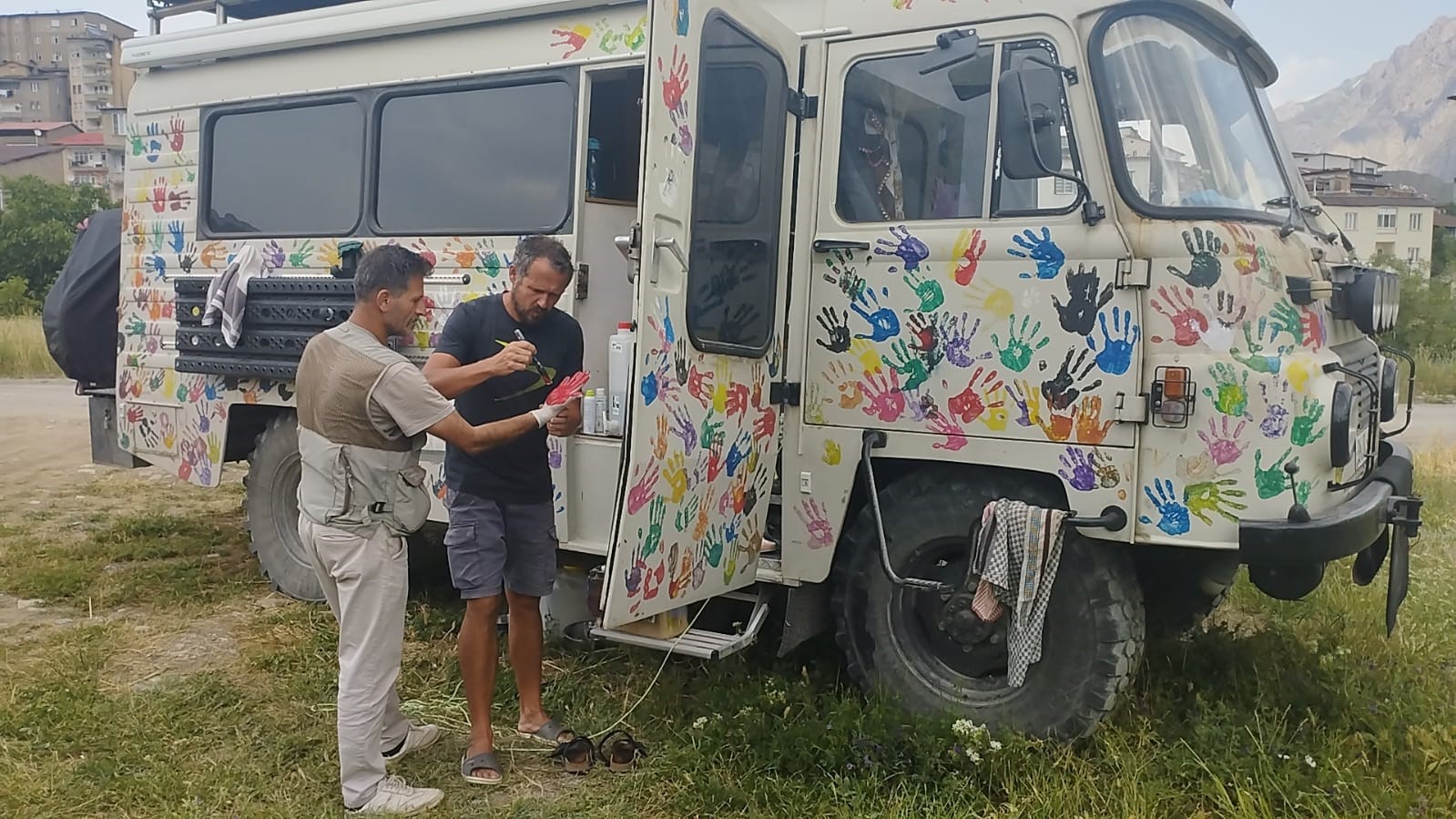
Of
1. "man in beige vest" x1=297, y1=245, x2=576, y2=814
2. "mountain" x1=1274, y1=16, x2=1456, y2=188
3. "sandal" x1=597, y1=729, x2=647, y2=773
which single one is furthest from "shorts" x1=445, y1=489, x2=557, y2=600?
"mountain" x1=1274, y1=16, x2=1456, y2=188

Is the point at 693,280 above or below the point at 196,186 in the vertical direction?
below

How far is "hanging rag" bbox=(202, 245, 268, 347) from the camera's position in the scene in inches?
214

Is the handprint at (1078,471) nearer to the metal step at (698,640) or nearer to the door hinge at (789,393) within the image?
the door hinge at (789,393)

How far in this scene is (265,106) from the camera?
564 cm

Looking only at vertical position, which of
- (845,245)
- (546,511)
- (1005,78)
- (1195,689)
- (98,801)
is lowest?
(98,801)

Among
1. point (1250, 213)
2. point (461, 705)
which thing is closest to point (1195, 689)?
point (1250, 213)

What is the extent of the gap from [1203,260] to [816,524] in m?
1.66

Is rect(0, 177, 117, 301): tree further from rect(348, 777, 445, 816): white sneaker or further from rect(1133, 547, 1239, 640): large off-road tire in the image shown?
rect(1133, 547, 1239, 640): large off-road tire

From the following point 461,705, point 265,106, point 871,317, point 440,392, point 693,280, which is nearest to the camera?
point 440,392

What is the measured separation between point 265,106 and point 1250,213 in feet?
14.9

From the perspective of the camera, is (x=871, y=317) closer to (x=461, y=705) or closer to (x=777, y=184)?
(x=777, y=184)

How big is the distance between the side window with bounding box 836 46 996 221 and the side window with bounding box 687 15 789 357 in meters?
0.28

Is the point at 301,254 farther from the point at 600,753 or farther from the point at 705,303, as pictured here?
the point at 600,753

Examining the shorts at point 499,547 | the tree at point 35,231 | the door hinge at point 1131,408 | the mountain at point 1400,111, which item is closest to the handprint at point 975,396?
the door hinge at point 1131,408
